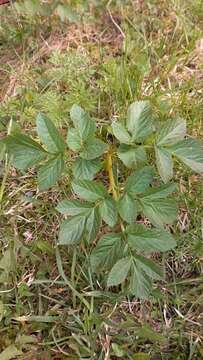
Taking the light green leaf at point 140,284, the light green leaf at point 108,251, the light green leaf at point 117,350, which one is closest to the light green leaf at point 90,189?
the light green leaf at point 108,251

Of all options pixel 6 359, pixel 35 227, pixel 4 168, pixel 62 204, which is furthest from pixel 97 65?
pixel 6 359

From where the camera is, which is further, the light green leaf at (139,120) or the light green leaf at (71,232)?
the light green leaf at (139,120)

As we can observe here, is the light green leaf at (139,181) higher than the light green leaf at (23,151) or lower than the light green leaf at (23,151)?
lower

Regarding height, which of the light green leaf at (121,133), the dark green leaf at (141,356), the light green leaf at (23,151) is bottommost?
the dark green leaf at (141,356)

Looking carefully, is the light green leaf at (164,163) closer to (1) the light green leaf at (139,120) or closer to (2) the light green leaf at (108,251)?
(1) the light green leaf at (139,120)

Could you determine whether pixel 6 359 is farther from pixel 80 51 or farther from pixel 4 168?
pixel 80 51

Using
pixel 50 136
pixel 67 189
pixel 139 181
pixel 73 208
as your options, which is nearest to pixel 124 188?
pixel 139 181
